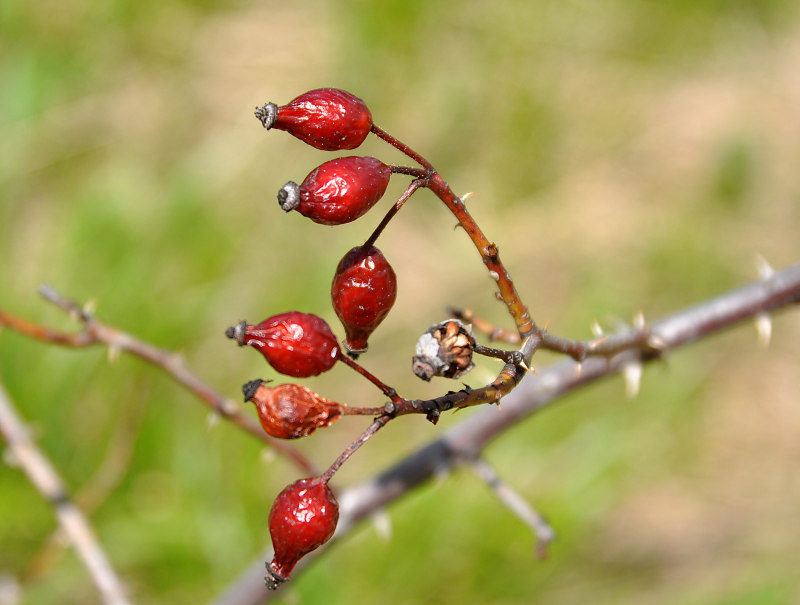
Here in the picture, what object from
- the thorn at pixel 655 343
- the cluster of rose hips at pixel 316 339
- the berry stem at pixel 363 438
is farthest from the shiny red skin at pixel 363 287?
the thorn at pixel 655 343

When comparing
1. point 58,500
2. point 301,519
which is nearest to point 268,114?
point 301,519

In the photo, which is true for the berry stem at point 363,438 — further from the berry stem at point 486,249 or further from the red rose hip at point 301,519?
the berry stem at point 486,249

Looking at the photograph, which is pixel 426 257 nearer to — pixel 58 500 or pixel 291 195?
pixel 58 500

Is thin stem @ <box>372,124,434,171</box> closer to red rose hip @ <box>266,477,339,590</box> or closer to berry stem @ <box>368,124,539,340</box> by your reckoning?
berry stem @ <box>368,124,539,340</box>

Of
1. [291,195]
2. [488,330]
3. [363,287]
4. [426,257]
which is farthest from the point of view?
[426,257]

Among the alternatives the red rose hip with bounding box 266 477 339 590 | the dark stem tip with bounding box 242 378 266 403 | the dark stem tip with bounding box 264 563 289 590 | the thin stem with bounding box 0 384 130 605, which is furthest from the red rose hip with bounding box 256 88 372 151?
the thin stem with bounding box 0 384 130 605

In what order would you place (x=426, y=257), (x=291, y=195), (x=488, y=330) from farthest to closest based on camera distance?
(x=426, y=257) → (x=488, y=330) → (x=291, y=195)

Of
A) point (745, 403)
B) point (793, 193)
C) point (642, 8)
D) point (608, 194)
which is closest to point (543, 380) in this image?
point (745, 403)
